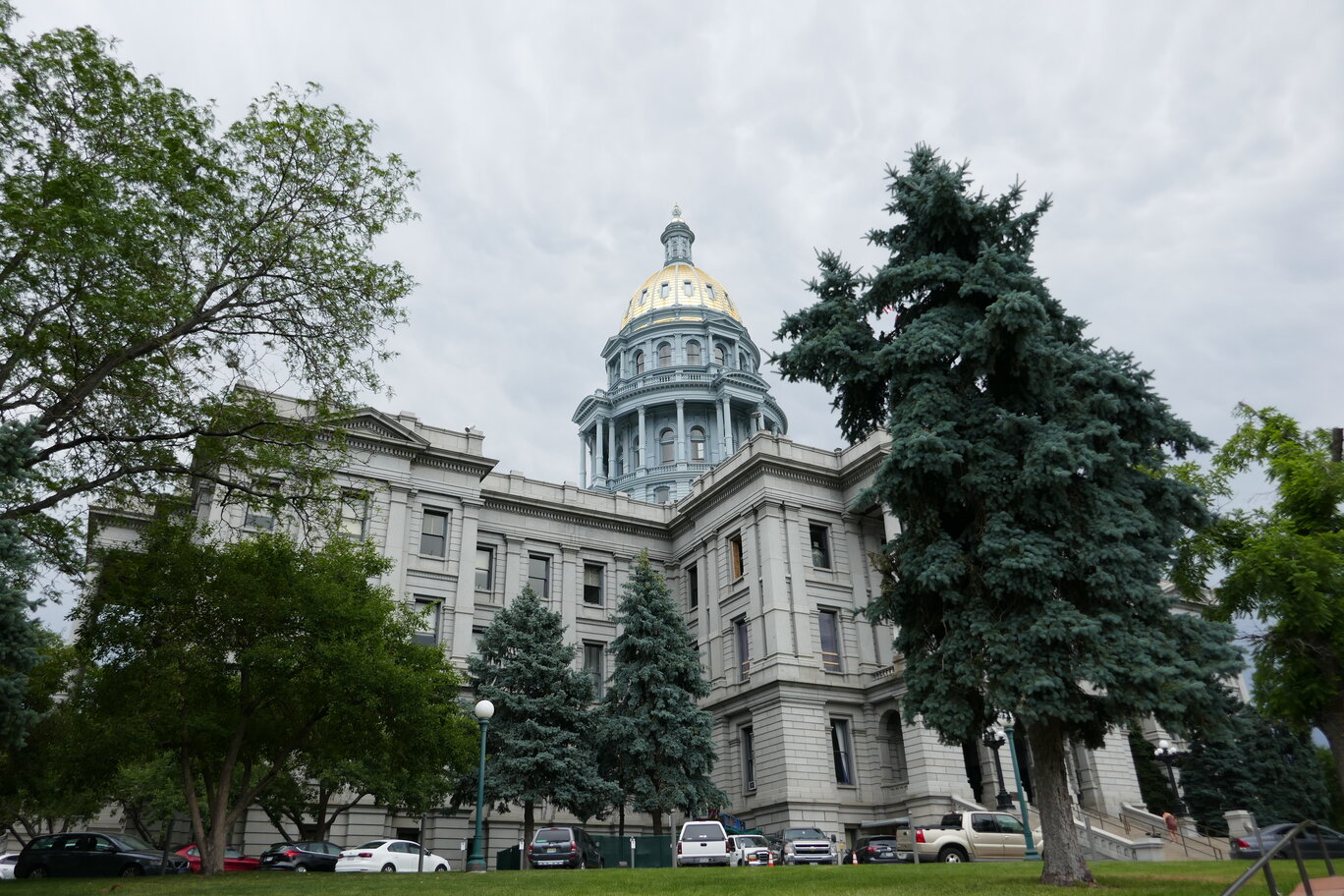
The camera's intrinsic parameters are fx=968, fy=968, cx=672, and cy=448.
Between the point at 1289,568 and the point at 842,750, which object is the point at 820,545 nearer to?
the point at 842,750

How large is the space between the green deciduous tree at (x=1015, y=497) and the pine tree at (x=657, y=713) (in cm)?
1913

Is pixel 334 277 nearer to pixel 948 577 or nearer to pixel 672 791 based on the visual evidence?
pixel 948 577

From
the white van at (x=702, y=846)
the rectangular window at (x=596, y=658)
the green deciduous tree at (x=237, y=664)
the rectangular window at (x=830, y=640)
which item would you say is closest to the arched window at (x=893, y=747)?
the rectangular window at (x=830, y=640)

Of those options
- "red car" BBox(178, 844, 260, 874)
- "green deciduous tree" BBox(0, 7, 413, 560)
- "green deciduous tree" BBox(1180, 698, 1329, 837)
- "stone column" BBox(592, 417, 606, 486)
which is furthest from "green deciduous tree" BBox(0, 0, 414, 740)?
"stone column" BBox(592, 417, 606, 486)

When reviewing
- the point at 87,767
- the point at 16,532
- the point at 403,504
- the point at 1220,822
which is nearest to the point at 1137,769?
the point at 1220,822

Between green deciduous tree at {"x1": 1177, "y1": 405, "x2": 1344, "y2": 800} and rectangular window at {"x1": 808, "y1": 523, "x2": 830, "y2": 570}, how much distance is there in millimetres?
27684

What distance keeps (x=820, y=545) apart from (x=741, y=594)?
4.53 meters

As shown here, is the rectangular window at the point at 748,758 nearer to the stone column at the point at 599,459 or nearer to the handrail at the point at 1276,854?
the handrail at the point at 1276,854

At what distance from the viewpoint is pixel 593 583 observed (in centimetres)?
4947

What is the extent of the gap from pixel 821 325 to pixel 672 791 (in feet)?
69.7

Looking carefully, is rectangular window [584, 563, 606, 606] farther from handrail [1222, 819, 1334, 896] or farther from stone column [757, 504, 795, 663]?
handrail [1222, 819, 1334, 896]

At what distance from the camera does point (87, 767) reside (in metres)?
22.5

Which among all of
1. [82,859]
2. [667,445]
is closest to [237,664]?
[82,859]

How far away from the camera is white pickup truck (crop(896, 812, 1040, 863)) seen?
2930 centimetres
